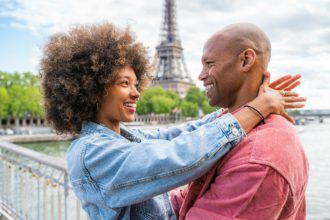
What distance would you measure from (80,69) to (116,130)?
0.32 meters

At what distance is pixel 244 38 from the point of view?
1243 mm

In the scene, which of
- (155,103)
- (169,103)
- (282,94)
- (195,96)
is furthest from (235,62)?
(195,96)

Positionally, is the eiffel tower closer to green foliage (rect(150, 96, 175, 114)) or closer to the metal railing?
green foliage (rect(150, 96, 175, 114))

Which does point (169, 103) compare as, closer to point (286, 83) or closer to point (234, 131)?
point (286, 83)

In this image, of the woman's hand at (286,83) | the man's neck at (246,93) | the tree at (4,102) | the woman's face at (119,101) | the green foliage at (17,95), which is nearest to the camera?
the man's neck at (246,93)

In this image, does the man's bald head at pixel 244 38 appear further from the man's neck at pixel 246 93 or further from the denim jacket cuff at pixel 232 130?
the denim jacket cuff at pixel 232 130

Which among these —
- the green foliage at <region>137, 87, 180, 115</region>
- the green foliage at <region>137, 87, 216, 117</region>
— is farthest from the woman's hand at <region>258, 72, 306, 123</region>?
the green foliage at <region>137, 87, 180, 115</region>

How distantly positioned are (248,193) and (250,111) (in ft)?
0.96

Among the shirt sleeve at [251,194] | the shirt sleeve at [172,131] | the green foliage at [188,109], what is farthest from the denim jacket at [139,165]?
the green foliage at [188,109]

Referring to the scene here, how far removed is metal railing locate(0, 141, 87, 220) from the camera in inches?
112

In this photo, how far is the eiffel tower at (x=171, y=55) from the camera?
73625 millimetres

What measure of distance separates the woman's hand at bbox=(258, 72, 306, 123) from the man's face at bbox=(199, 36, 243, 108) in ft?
0.33

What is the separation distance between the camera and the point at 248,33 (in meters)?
1.25

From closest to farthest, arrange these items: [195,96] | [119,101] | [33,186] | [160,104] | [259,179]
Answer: [259,179] < [119,101] < [33,186] < [160,104] < [195,96]
